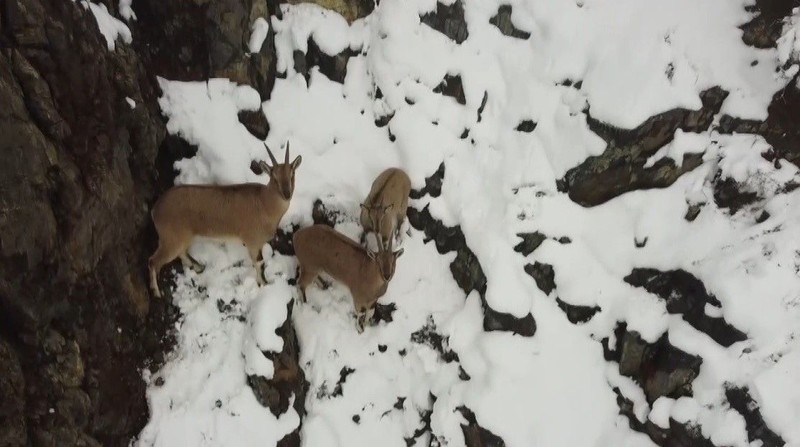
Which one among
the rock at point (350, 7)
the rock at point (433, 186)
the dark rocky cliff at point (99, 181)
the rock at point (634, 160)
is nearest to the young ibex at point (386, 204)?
the rock at point (433, 186)

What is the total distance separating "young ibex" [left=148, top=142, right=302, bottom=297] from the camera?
639cm

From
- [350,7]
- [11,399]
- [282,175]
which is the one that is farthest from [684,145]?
[11,399]

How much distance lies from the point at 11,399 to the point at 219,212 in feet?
9.20

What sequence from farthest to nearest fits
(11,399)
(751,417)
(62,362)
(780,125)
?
(780,125), (751,417), (62,362), (11,399)

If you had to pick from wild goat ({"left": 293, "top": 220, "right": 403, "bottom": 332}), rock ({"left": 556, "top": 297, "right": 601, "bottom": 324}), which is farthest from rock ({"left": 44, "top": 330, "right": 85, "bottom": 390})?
rock ({"left": 556, "top": 297, "right": 601, "bottom": 324})

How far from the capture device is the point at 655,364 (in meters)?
6.82

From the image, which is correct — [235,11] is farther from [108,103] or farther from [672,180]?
[672,180]

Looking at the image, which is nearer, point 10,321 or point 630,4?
point 10,321

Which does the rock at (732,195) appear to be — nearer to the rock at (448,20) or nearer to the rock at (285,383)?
the rock at (448,20)

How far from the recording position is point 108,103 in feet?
19.2

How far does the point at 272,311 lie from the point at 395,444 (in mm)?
2412

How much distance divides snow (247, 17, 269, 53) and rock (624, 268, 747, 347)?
600cm

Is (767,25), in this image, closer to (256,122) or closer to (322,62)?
(322,62)

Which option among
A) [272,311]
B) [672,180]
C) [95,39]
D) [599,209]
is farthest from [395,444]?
[95,39]
